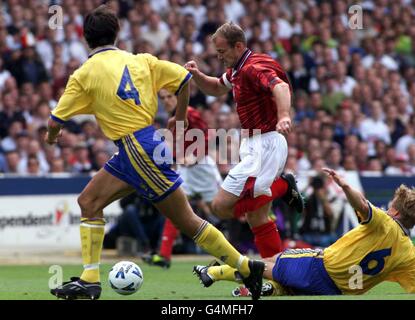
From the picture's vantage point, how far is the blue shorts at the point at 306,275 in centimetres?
843

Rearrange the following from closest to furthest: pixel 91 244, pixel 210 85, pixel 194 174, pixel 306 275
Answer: pixel 91 244, pixel 306 275, pixel 210 85, pixel 194 174

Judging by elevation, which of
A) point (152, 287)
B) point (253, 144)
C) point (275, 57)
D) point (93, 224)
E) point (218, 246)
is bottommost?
point (152, 287)

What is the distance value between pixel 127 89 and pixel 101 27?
514 millimetres

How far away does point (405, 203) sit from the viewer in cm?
830

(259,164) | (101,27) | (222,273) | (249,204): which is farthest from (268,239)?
(101,27)

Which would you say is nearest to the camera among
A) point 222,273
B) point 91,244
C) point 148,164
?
point 148,164

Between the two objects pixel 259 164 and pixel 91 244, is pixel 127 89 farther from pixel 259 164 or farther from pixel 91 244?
pixel 259 164

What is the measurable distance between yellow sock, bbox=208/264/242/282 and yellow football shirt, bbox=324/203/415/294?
76 centimetres

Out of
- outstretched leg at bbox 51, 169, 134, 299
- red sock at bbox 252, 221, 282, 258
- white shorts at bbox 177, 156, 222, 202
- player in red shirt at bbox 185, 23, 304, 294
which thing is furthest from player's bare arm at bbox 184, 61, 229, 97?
white shorts at bbox 177, 156, 222, 202

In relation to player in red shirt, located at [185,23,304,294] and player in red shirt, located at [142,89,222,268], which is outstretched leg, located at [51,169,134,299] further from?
player in red shirt, located at [142,89,222,268]

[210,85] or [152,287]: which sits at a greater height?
[210,85]

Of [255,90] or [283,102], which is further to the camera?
[255,90]

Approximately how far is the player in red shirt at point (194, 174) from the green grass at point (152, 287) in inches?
9.9

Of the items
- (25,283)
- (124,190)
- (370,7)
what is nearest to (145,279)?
(25,283)
